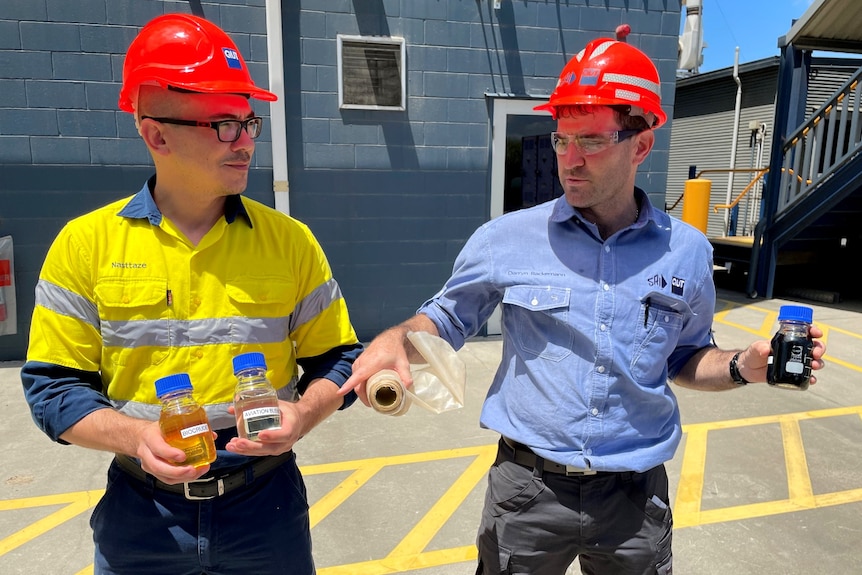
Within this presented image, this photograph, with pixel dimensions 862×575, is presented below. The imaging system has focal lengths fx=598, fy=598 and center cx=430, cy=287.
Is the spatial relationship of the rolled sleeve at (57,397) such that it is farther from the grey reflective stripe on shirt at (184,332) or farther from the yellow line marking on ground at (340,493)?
the yellow line marking on ground at (340,493)

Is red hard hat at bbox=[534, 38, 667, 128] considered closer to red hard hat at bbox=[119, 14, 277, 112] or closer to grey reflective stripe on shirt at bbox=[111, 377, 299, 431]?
red hard hat at bbox=[119, 14, 277, 112]

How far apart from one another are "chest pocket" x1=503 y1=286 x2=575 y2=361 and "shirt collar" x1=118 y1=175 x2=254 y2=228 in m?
0.88

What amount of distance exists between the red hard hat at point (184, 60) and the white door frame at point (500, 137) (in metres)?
5.33

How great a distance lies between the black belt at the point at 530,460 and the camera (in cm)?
188

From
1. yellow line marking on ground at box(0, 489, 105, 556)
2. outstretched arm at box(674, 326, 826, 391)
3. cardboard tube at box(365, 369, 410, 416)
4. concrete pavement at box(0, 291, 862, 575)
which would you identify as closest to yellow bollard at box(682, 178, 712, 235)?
concrete pavement at box(0, 291, 862, 575)

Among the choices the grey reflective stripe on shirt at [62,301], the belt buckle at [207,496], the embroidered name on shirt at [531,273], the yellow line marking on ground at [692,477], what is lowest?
the yellow line marking on ground at [692,477]

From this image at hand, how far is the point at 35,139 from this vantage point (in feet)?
19.1

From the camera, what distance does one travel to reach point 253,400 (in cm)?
147

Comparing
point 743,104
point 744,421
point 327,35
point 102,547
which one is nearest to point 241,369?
point 102,547

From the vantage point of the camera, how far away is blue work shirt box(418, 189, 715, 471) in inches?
73.2

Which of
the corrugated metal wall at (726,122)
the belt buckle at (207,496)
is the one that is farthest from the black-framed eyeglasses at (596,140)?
the corrugated metal wall at (726,122)

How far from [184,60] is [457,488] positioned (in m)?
3.04

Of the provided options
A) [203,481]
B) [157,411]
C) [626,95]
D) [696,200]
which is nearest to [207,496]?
[203,481]

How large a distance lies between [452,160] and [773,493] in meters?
4.56
